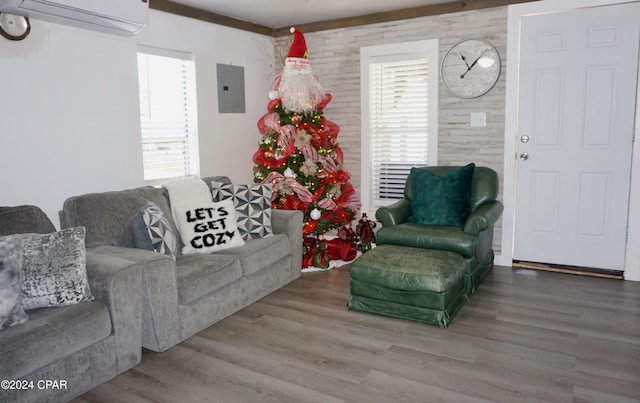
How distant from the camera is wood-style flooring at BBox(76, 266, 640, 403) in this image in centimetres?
240

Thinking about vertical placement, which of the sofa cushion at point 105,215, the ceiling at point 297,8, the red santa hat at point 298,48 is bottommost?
the sofa cushion at point 105,215

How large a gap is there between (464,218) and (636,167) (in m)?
1.42

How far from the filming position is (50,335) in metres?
2.21

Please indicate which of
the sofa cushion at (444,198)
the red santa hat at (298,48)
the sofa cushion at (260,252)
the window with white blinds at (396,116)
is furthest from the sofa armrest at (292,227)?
the red santa hat at (298,48)

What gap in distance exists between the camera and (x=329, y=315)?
339cm

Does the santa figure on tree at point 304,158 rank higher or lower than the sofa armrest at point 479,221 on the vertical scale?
higher

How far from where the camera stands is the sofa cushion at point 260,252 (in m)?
3.47

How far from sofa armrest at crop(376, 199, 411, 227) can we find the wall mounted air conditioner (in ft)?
7.49

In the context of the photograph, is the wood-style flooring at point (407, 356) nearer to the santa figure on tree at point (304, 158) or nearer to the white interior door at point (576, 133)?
the white interior door at point (576, 133)

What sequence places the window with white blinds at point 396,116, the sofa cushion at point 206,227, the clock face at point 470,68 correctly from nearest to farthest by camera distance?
the sofa cushion at point 206,227
the clock face at point 470,68
the window with white blinds at point 396,116

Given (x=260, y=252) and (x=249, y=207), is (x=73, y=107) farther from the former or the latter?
(x=260, y=252)

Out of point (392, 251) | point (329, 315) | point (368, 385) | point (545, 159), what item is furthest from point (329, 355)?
point (545, 159)

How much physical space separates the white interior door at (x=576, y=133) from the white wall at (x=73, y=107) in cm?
301

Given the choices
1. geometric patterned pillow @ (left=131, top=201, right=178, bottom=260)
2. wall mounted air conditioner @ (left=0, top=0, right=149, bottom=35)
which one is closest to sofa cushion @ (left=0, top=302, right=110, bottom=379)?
geometric patterned pillow @ (left=131, top=201, right=178, bottom=260)
